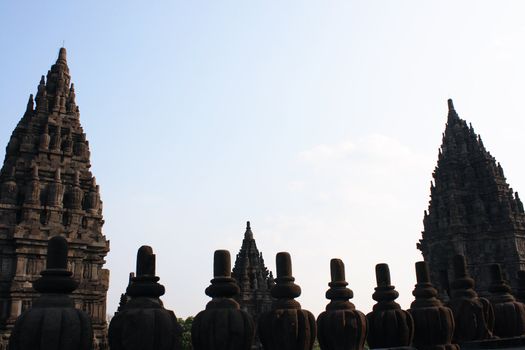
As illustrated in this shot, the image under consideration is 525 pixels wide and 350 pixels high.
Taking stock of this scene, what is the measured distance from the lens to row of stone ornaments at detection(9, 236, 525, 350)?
475 cm

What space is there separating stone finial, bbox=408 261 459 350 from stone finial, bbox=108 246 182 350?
3850 mm

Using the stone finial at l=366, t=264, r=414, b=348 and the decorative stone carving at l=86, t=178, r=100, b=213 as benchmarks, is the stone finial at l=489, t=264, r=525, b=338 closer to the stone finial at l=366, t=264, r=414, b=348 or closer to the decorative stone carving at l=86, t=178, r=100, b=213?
the stone finial at l=366, t=264, r=414, b=348

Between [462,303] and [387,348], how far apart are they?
5.63 feet

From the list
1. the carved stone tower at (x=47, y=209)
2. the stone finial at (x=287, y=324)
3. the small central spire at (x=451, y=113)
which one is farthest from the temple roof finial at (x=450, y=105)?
the stone finial at (x=287, y=324)

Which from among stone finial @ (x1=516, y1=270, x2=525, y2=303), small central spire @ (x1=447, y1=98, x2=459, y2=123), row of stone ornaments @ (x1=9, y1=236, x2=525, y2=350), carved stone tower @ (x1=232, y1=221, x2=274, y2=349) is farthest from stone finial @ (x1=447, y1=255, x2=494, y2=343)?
small central spire @ (x1=447, y1=98, x2=459, y2=123)

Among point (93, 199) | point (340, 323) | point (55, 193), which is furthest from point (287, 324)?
point (93, 199)

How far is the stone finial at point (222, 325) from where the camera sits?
17.4ft

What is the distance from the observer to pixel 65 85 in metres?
35.1

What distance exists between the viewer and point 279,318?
19.1ft

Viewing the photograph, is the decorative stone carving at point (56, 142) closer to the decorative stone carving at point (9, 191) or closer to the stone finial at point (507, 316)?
the decorative stone carving at point (9, 191)

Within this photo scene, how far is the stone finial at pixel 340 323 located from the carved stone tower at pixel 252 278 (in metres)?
39.2

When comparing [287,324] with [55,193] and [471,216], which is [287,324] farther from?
[471,216]

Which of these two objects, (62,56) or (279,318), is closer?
(279,318)

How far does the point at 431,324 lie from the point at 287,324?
2.58 meters
